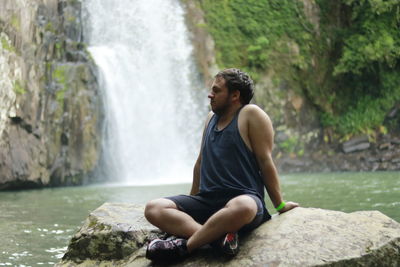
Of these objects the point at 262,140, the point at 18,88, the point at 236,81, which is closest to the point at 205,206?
the point at 262,140

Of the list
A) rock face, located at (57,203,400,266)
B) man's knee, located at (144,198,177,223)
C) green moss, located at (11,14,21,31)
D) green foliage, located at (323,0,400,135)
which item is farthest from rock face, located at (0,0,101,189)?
man's knee, located at (144,198,177,223)

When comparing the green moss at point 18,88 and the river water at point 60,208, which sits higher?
the green moss at point 18,88

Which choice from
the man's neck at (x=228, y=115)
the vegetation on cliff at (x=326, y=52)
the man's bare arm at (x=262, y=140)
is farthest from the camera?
the vegetation on cliff at (x=326, y=52)

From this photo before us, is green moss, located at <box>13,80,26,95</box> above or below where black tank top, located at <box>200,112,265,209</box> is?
above

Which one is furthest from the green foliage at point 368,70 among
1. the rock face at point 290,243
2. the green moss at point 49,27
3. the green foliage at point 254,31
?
the rock face at point 290,243

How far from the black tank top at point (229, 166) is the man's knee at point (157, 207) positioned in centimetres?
24

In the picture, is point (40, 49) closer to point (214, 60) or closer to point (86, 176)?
point (86, 176)

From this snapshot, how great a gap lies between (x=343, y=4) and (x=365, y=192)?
13094mm

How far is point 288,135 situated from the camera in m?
18.2

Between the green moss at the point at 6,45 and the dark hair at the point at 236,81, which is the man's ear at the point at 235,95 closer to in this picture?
the dark hair at the point at 236,81

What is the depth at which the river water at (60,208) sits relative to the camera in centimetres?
513

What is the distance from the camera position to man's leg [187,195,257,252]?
3.23 m

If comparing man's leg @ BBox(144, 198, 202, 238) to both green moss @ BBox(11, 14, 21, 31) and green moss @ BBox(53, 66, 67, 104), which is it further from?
green moss @ BBox(53, 66, 67, 104)

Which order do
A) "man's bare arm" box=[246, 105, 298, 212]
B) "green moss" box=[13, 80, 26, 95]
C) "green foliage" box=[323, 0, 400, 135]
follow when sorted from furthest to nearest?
1. "green foliage" box=[323, 0, 400, 135]
2. "green moss" box=[13, 80, 26, 95]
3. "man's bare arm" box=[246, 105, 298, 212]
